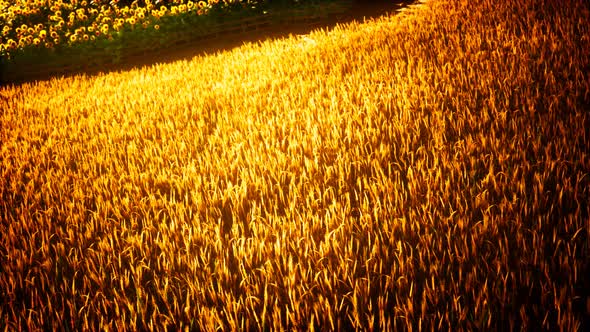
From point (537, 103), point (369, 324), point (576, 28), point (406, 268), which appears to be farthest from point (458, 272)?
point (576, 28)

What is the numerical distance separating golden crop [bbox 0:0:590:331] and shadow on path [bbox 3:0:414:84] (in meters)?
2.94

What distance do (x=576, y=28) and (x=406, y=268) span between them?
143 inches

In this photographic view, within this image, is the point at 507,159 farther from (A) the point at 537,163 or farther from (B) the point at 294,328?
(B) the point at 294,328

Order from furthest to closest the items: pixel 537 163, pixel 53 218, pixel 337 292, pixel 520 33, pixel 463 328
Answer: pixel 520 33 < pixel 53 218 < pixel 537 163 < pixel 337 292 < pixel 463 328

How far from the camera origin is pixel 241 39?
698cm

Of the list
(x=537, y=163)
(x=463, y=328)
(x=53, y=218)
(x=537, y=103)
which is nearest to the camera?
(x=463, y=328)

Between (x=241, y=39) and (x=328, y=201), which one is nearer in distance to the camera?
(x=328, y=201)

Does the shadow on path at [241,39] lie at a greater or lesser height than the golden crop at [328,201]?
greater

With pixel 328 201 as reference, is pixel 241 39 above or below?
above

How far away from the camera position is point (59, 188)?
230 centimetres

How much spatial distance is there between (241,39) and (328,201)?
597 cm

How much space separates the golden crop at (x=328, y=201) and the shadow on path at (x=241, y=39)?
294 centimetres

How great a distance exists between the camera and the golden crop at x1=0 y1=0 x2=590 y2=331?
1.16 meters

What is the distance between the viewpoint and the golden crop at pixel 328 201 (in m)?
1.16
